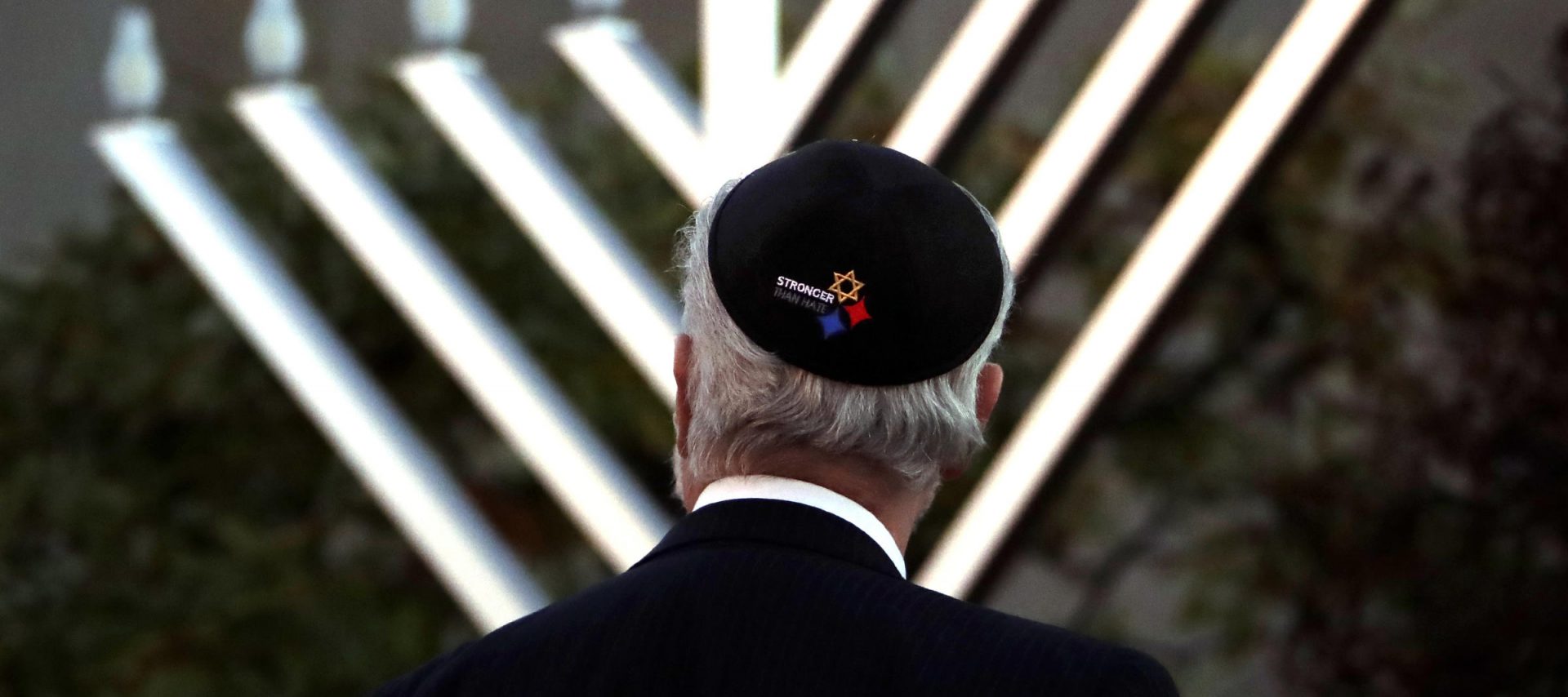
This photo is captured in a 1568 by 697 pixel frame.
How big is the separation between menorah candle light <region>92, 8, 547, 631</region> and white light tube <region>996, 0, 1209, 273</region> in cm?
40

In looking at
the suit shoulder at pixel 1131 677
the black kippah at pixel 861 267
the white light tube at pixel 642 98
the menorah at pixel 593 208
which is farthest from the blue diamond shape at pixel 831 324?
the white light tube at pixel 642 98

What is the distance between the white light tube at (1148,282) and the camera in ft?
3.25

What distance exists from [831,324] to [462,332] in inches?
29.2

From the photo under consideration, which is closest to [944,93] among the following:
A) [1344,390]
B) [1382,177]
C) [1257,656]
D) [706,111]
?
[706,111]

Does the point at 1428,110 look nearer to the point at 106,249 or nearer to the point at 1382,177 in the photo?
the point at 1382,177

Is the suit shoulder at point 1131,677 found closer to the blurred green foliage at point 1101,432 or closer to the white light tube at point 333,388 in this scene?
the white light tube at point 333,388

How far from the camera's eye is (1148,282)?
3.32 ft

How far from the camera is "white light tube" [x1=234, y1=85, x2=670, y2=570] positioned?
3.80 feet

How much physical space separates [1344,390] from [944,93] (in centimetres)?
70

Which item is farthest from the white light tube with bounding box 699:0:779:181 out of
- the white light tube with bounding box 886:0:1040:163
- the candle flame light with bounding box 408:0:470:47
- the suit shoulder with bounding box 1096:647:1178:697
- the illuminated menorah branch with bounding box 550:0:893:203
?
the suit shoulder with bounding box 1096:647:1178:697

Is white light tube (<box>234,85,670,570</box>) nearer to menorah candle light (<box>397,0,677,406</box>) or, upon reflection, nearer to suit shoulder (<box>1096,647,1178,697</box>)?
menorah candle light (<box>397,0,677,406</box>)

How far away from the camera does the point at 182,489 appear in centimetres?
164

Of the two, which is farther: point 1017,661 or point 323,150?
point 323,150

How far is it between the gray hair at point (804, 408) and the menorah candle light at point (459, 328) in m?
0.61
